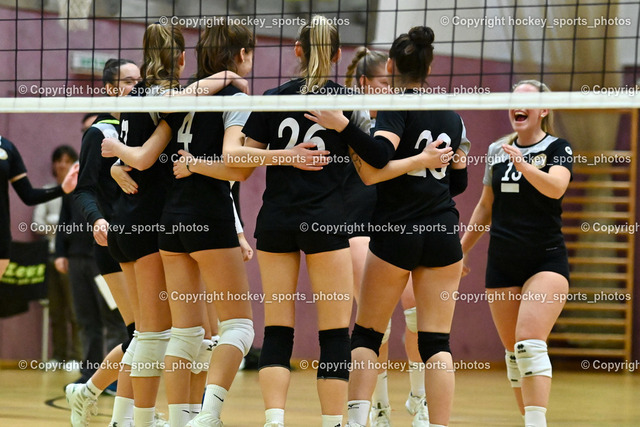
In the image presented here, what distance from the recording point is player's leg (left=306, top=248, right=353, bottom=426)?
356cm

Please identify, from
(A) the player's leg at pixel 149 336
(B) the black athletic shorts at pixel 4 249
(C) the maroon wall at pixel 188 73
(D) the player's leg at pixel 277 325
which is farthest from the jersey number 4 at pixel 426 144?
(C) the maroon wall at pixel 188 73

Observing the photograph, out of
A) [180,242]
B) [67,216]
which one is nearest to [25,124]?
[67,216]

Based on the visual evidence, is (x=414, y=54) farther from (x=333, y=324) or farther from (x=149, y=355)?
(x=149, y=355)

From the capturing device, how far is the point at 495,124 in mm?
8930

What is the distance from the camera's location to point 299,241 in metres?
3.60

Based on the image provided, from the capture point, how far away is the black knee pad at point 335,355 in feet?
11.7

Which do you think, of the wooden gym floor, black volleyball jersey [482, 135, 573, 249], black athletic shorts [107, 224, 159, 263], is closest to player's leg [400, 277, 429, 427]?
the wooden gym floor

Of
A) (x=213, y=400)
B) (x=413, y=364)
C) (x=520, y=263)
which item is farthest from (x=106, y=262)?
(x=520, y=263)

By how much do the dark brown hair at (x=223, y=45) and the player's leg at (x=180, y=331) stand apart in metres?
0.87

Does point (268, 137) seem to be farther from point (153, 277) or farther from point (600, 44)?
point (600, 44)

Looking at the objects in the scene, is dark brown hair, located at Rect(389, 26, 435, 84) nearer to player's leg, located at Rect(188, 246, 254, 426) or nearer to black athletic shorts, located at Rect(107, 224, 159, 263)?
player's leg, located at Rect(188, 246, 254, 426)

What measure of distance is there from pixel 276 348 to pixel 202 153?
36.4 inches

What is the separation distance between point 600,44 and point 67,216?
5.44 metres

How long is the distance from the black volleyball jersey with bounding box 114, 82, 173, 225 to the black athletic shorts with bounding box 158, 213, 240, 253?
20cm
